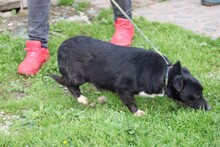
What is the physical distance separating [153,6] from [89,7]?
3.44 feet

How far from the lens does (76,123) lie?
3.68 metres

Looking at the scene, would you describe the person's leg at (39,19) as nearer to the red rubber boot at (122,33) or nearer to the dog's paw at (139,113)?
the red rubber boot at (122,33)

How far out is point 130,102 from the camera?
396 cm

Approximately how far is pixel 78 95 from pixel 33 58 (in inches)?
37.4

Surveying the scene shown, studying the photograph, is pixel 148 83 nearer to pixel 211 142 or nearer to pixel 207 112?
pixel 207 112

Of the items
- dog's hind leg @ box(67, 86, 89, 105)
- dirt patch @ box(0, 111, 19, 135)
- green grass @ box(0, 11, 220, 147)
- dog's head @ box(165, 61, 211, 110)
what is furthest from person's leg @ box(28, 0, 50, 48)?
dog's head @ box(165, 61, 211, 110)

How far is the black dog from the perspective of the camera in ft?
12.6

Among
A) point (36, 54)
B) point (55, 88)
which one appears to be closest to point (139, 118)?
point (55, 88)

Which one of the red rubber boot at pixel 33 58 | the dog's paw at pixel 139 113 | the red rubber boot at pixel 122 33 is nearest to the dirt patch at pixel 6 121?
the red rubber boot at pixel 33 58

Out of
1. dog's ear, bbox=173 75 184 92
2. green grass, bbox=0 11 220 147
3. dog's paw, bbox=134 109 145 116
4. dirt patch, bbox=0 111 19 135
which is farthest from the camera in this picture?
dog's paw, bbox=134 109 145 116

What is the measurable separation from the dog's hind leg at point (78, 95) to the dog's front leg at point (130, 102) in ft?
1.45

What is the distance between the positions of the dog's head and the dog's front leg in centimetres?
32

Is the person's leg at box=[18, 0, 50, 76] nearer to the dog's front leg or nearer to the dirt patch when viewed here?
the dirt patch

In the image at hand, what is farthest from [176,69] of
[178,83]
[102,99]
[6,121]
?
[6,121]
